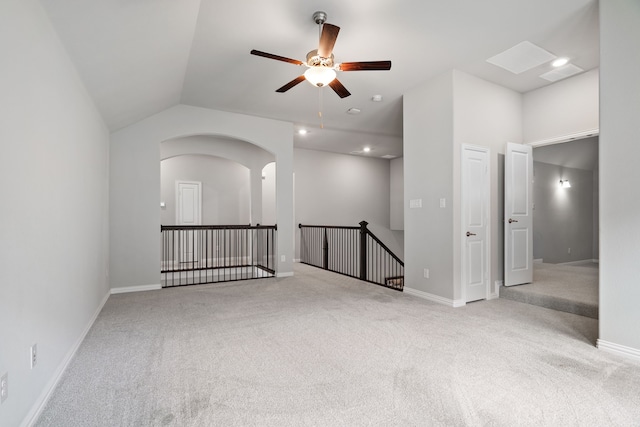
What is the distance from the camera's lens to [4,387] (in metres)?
1.45

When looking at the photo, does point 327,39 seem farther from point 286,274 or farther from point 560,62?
point 286,274

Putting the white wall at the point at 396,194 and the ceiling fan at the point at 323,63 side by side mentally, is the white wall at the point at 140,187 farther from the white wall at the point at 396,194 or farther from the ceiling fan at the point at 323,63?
the white wall at the point at 396,194

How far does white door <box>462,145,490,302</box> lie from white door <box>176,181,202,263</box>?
21.0 feet

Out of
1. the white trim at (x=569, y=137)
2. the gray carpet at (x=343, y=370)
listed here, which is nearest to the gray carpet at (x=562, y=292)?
the gray carpet at (x=343, y=370)

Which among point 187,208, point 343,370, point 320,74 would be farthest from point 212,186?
point 343,370

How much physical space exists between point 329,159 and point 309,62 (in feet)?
19.5

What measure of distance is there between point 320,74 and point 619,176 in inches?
104

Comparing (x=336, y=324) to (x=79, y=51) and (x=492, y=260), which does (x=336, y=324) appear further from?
(x=79, y=51)

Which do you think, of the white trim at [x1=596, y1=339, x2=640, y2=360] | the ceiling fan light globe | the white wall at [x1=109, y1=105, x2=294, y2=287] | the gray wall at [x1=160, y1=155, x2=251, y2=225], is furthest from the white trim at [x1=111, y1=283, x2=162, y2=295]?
the white trim at [x1=596, y1=339, x2=640, y2=360]

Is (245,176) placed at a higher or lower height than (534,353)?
higher

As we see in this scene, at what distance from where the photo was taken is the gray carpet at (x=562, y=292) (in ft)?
11.9

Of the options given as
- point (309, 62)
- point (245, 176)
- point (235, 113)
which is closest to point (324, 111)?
point (235, 113)

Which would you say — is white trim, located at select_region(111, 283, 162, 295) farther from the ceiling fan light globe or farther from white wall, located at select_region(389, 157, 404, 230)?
white wall, located at select_region(389, 157, 404, 230)

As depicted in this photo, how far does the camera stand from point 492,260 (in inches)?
173
